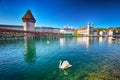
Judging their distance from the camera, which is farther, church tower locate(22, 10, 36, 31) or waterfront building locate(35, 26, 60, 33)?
waterfront building locate(35, 26, 60, 33)

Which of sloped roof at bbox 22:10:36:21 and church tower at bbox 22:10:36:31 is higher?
sloped roof at bbox 22:10:36:21

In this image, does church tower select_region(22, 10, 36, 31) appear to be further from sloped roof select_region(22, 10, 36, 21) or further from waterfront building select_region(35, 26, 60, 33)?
waterfront building select_region(35, 26, 60, 33)

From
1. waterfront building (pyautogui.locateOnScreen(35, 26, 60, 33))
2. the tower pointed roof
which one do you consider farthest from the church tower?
waterfront building (pyautogui.locateOnScreen(35, 26, 60, 33))

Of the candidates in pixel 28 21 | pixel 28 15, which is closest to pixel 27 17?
pixel 28 15

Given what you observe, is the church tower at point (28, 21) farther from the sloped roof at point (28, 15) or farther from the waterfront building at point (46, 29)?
the waterfront building at point (46, 29)

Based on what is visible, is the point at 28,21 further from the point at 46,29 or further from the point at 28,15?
the point at 46,29

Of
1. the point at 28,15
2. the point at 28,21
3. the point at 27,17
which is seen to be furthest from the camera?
the point at 28,15

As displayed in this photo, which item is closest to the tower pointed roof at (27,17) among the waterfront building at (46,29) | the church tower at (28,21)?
the church tower at (28,21)

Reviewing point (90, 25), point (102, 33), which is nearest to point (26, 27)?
point (90, 25)

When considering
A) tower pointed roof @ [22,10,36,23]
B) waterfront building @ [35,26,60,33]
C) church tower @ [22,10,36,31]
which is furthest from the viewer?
waterfront building @ [35,26,60,33]

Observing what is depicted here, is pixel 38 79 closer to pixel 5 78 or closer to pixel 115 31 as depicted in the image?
pixel 5 78

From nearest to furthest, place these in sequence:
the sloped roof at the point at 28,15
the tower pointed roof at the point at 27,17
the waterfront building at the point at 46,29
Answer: the tower pointed roof at the point at 27,17
the sloped roof at the point at 28,15
the waterfront building at the point at 46,29

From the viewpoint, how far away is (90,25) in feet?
521

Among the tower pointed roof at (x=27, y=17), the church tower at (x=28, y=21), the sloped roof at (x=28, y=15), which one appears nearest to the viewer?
the church tower at (x=28, y=21)
